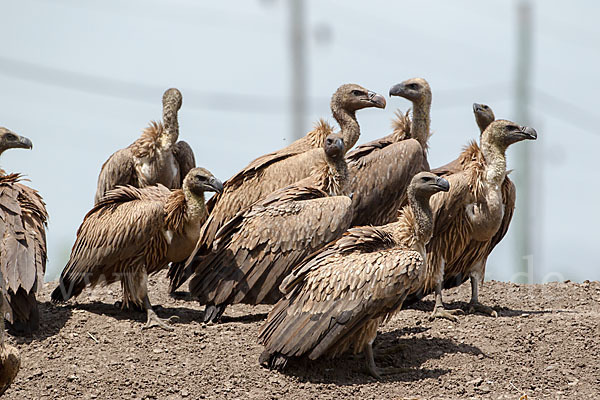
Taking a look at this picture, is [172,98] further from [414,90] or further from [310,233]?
[310,233]

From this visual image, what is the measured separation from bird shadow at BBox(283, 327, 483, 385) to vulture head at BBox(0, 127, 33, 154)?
4.35 meters

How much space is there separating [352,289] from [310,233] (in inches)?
61.9

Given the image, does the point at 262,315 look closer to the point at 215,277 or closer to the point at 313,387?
the point at 215,277

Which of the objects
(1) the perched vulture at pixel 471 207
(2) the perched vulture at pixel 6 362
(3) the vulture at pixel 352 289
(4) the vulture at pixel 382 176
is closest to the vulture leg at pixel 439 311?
(1) the perched vulture at pixel 471 207

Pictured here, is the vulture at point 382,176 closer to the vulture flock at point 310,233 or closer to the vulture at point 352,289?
the vulture flock at point 310,233

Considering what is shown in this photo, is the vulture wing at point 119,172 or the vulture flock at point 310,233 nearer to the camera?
the vulture flock at point 310,233

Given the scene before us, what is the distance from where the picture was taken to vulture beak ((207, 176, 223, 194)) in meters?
9.70

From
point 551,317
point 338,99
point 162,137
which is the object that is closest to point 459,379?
point 551,317

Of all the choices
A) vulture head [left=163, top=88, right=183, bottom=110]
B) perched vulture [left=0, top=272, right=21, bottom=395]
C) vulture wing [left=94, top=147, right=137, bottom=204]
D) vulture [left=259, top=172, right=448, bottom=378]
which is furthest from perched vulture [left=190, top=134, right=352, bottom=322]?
perched vulture [left=0, top=272, right=21, bottom=395]

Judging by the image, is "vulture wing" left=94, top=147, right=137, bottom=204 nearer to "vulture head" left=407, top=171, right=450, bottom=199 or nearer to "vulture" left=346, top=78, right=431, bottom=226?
"vulture" left=346, top=78, right=431, bottom=226

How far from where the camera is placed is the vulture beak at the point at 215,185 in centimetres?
970

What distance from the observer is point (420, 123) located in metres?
11.2

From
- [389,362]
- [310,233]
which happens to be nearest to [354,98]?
[310,233]

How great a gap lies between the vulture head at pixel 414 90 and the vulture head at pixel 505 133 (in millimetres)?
1081
